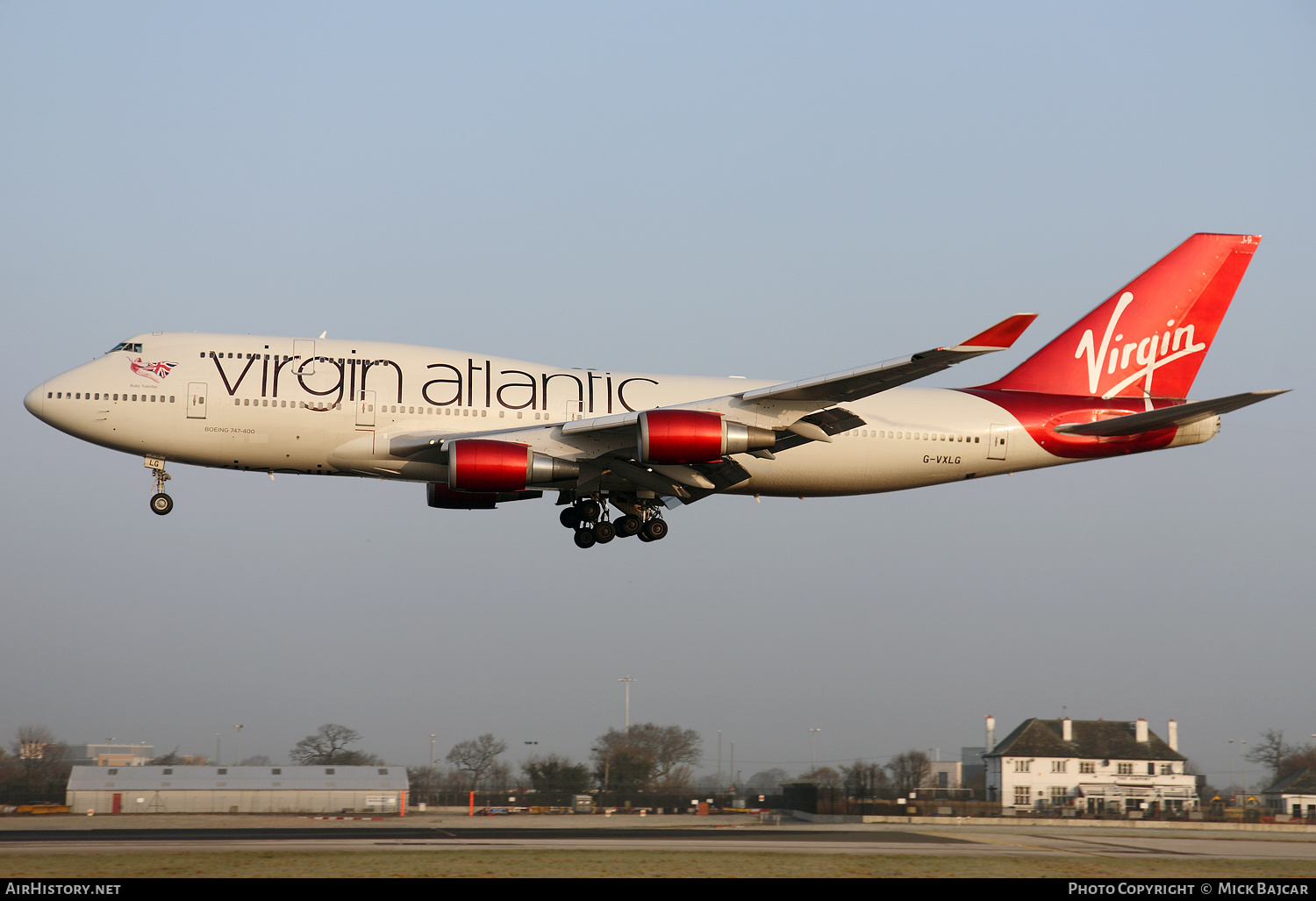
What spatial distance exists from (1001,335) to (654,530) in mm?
12867

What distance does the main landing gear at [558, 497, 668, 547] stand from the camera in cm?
3428

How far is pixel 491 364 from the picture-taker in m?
32.1

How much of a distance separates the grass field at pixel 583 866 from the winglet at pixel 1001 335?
438 inches

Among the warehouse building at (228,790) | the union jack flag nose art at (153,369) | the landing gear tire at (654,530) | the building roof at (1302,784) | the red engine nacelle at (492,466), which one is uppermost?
the union jack flag nose art at (153,369)

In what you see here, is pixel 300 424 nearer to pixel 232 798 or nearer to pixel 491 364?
pixel 491 364

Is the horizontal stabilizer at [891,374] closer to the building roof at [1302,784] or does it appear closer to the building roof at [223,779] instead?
the building roof at [223,779]

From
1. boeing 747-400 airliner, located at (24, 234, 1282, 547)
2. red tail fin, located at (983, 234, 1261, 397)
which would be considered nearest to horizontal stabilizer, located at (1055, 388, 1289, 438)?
boeing 747-400 airliner, located at (24, 234, 1282, 547)

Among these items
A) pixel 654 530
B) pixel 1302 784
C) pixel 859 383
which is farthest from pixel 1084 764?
pixel 859 383

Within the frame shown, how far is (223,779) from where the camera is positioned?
1612 inches

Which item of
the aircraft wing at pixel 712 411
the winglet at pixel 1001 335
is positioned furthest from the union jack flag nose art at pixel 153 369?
the winglet at pixel 1001 335

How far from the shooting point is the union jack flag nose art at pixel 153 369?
3016 cm

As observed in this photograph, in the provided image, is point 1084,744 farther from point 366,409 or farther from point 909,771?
point 366,409

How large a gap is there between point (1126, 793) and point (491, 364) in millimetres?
45592

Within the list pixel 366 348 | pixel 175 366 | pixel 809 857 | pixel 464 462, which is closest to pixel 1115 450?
pixel 809 857
